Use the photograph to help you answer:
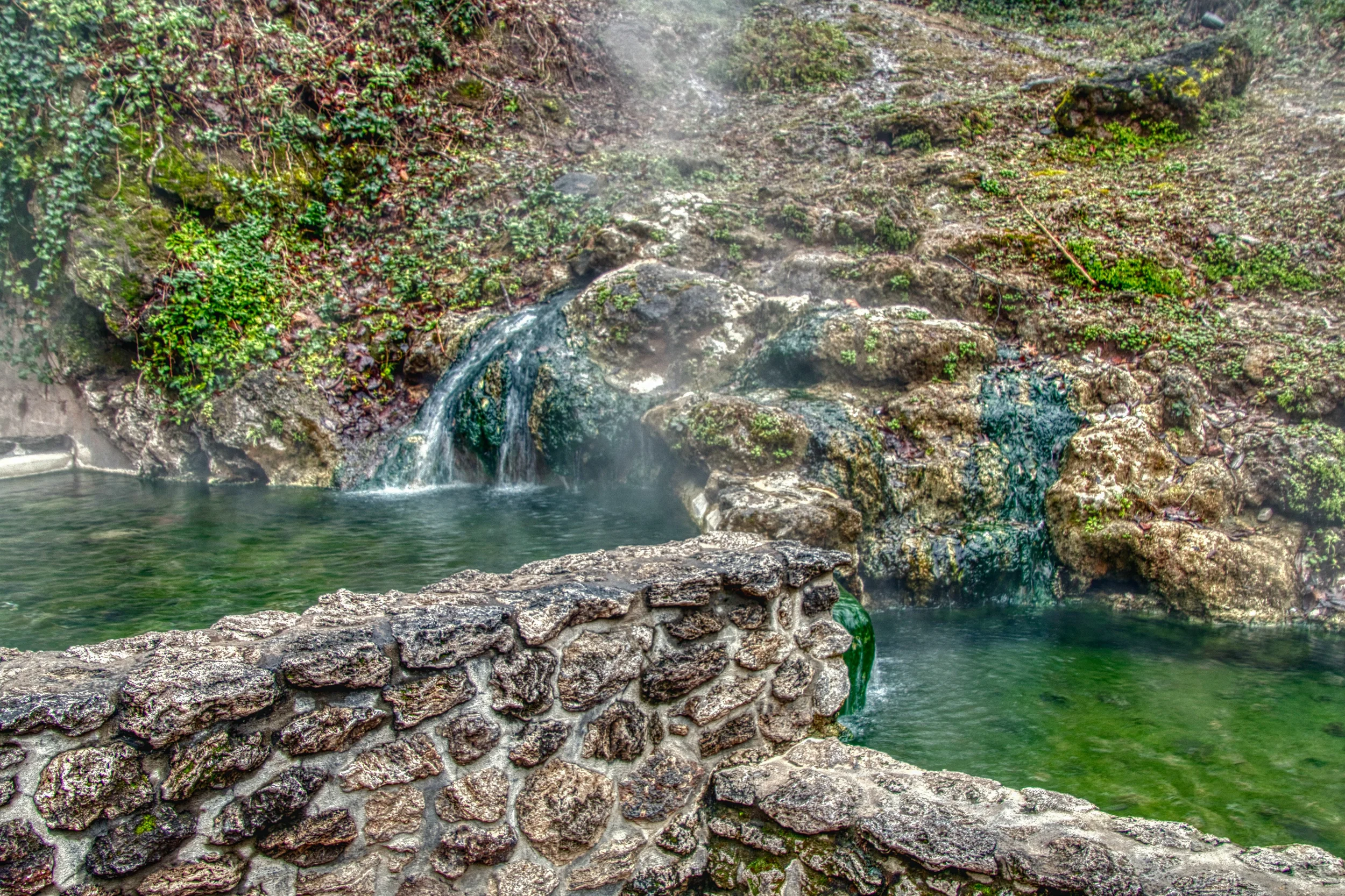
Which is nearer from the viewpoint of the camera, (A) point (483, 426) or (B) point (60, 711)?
(B) point (60, 711)

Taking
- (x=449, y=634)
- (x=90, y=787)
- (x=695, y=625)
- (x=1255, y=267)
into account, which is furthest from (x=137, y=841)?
(x=1255, y=267)

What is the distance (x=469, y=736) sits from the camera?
226 centimetres

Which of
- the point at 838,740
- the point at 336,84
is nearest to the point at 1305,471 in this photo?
the point at 838,740

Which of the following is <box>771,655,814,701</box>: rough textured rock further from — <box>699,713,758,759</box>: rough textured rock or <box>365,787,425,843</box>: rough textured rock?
<box>365,787,425,843</box>: rough textured rock

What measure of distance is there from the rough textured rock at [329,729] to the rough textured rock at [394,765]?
0.07 m

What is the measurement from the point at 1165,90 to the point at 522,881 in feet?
44.6

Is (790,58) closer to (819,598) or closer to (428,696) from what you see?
(819,598)

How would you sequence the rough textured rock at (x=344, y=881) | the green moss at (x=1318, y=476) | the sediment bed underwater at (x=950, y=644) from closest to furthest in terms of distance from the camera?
the rough textured rock at (x=344, y=881)
the sediment bed underwater at (x=950, y=644)
the green moss at (x=1318, y=476)

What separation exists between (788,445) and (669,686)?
4.01 meters

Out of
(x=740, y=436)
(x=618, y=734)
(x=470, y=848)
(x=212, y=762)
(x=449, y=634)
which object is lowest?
(x=470, y=848)

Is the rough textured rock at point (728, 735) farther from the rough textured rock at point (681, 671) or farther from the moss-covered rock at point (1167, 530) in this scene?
the moss-covered rock at point (1167, 530)

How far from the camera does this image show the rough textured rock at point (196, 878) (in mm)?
1814

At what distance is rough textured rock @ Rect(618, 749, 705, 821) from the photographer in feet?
8.36

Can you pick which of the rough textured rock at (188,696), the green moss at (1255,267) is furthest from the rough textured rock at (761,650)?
the green moss at (1255,267)
